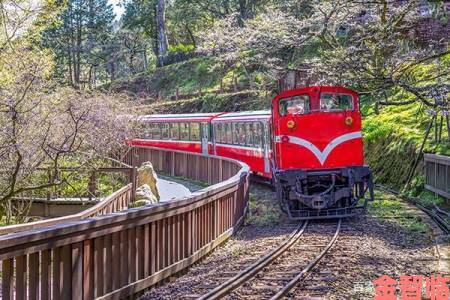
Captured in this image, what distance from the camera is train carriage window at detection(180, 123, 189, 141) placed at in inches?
1226

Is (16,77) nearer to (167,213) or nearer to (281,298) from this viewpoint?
(167,213)

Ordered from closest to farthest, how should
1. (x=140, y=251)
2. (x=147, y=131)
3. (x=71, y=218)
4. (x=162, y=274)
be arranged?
(x=140, y=251) → (x=162, y=274) → (x=71, y=218) → (x=147, y=131)

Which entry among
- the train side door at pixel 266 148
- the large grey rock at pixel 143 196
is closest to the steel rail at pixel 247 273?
the large grey rock at pixel 143 196

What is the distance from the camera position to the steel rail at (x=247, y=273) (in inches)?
284

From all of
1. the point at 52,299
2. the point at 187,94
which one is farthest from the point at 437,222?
the point at 187,94

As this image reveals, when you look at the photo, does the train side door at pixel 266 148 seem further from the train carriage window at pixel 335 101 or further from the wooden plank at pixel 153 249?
the wooden plank at pixel 153 249

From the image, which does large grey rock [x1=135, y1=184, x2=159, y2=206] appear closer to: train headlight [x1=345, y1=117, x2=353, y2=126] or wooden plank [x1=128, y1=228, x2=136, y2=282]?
train headlight [x1=345, y1=117, x2=353, y2=126]

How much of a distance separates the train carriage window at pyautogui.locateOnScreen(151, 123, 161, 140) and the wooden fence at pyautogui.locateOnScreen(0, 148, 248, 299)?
77.1 feet

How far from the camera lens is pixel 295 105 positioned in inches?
579

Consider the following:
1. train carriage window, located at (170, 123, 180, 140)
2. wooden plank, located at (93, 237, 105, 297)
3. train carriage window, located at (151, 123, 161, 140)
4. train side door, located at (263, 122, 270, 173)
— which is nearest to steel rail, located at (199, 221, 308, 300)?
wooden plank, located at (93, 237, 105, 297)

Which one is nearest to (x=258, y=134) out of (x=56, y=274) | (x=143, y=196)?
(x=143, y=196)

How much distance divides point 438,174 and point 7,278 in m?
12.8

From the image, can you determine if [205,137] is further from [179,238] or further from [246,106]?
[179,238]

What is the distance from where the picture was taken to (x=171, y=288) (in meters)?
7.90
